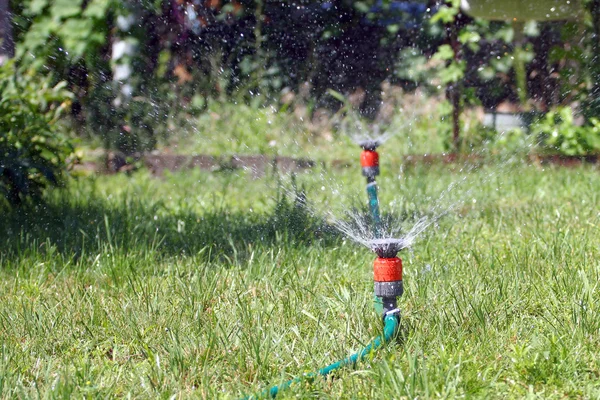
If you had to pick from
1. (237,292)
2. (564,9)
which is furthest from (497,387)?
(564,9)

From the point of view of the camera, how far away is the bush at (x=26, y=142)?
320cm

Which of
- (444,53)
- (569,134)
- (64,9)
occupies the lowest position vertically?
(569,134)

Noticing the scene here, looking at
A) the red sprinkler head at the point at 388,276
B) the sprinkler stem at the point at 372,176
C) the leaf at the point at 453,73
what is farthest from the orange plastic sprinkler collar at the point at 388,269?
the leaf at the point at 453,73

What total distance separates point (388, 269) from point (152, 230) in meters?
1.64

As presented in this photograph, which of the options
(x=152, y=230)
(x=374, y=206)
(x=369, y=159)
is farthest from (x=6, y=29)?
(x=374, y=206)

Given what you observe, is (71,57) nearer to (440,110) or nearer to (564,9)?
(440,110)

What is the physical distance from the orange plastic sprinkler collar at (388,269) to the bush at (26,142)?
1923 mm

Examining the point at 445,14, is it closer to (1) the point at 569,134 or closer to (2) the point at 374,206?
(1) the point at 569,134

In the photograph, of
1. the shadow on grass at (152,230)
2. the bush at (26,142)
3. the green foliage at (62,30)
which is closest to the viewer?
the shadow on grass at (152,230)

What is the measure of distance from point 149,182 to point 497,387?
11.5 ft

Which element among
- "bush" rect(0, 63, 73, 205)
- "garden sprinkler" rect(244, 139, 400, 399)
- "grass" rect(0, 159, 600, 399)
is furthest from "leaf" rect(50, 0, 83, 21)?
"garden sprinkler" rect(244, 139, 400, 399)

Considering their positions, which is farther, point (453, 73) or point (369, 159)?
point (453, 73)

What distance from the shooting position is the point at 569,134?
4945mm

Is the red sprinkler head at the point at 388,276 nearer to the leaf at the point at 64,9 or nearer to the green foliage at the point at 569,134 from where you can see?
the green foliage at the point at 569,134
